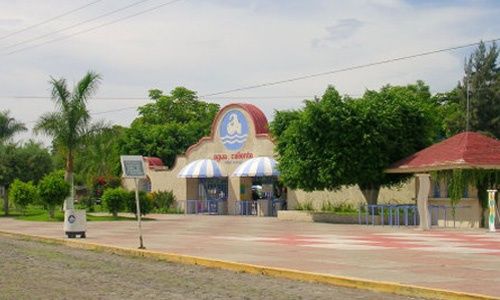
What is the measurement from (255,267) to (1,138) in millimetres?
39052

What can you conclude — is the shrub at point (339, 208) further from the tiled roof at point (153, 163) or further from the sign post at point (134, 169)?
the sign post at point (134, 169)

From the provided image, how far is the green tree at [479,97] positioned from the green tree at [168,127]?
72.3ft

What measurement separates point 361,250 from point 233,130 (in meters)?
25.9

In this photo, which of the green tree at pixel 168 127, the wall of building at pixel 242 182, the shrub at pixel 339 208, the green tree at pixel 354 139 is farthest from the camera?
the green tree at pixel 168 127

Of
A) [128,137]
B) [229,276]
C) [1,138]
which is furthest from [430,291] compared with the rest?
[128,137]

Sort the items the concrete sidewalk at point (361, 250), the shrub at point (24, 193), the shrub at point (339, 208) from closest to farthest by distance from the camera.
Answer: the concrete sidewalk at point (361, 250)
the shrub at point (339, 208)
the shrub at point (24, 193)

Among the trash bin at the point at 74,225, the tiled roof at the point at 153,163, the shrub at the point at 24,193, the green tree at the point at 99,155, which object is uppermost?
the green tree at the point at 99,155

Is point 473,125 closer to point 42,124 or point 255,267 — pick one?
point 42,124

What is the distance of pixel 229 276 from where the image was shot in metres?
13.9

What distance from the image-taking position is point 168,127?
60.7 metres

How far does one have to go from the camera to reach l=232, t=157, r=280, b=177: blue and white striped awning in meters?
39.8

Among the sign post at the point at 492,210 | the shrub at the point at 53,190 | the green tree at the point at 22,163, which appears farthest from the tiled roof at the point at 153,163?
the sign post at the point at 492,210

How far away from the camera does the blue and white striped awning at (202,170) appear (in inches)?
1720

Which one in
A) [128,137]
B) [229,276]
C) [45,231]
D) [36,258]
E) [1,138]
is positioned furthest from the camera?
[128,137]
